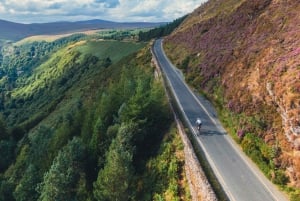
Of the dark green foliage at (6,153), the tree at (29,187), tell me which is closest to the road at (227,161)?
the tree at (29,187)

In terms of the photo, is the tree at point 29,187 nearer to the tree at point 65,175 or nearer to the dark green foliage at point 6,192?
the dark green foliage at point 6,192

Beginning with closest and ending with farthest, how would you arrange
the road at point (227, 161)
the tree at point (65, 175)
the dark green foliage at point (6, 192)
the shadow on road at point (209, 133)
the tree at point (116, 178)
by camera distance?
the road at point (227, 161) → the tree at point (116, 178) → the tree at point (65, 175) → the shadow on road at point (209, 133) → the dark green foliage at point (6, 192)

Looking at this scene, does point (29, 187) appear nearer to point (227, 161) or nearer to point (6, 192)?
point (6, 192)

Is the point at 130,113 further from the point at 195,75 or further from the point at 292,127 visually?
the point at 195,75

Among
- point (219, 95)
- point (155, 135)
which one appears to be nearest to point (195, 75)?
point (219, 95)

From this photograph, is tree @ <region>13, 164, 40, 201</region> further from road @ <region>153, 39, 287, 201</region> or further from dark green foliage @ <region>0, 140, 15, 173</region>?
dark green foliage @ <region>0, 140, 15, 173</region>

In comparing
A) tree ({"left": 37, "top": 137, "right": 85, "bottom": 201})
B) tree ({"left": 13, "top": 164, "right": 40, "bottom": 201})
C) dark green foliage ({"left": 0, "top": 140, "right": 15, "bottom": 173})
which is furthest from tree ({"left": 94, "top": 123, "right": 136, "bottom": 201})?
dark green foliage ({"left": 0, "top": 140, "right": 15, "bottom": 173})
